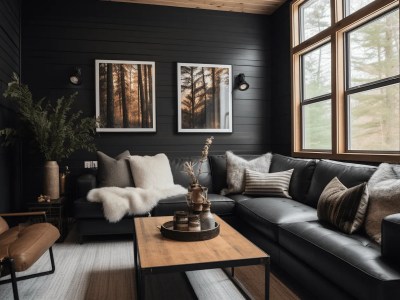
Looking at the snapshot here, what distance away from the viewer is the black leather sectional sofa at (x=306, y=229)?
1596 millimetres

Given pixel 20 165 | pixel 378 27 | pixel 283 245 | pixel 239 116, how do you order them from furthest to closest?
pixel 239 116, pixel 20 165, pixel 378 27, pixel 283 245

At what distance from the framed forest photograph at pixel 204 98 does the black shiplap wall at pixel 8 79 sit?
202 cm

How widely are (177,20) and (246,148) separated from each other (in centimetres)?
205

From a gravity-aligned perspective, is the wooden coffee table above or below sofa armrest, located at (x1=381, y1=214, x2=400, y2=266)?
below

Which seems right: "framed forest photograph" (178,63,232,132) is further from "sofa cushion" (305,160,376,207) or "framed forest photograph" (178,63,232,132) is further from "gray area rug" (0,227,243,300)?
"gray area rug" (0,227,243,300)

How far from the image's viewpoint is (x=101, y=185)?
3.74 meters

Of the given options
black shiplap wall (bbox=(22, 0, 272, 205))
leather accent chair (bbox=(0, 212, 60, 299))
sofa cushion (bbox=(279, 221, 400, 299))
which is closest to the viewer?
sofa cushion (bbox=(279, 221, 400, 299))

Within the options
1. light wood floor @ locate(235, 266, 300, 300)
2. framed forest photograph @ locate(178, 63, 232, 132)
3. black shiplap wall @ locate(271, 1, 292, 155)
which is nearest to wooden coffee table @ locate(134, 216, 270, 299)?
light wood floor @ locate(235, 266, 300, 300)

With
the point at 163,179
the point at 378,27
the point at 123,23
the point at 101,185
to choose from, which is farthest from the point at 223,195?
the point at 123,23

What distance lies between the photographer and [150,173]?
3723 mm

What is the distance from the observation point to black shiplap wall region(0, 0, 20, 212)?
335 cm

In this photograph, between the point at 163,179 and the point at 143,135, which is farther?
the point at 143,135

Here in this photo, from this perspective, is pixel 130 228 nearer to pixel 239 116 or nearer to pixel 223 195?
pixel 223 195

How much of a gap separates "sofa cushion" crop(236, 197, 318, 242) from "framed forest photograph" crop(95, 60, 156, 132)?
6.12 ft
